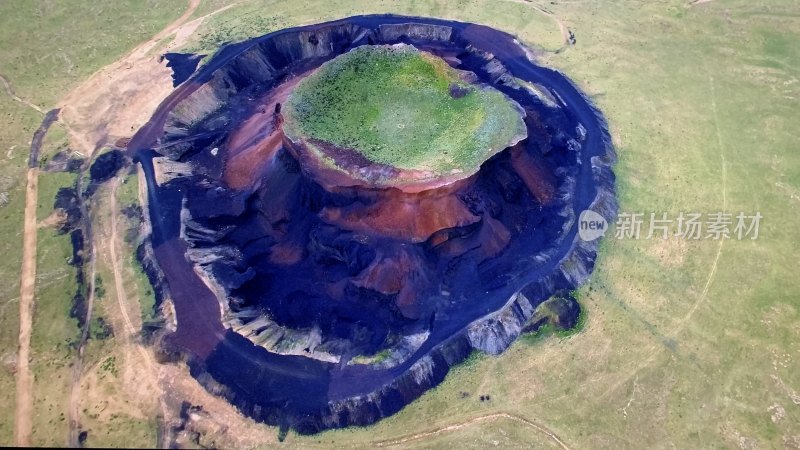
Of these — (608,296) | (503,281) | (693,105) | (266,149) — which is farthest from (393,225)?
(693,105)

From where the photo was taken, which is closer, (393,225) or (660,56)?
(393,225)

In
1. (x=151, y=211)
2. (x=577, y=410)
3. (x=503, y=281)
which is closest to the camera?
(x=577, y=410)

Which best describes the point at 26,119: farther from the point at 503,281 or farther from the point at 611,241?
the point at 611,241

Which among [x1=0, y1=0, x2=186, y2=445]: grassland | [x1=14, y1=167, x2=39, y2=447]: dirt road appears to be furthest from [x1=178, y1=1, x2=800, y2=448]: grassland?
[x1=14, y1=167, x2=39, y2=447]: dirt road

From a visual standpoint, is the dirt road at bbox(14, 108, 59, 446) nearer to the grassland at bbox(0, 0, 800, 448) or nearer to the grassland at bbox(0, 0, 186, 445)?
the grassland at bbox(0, 0, 186, 445)

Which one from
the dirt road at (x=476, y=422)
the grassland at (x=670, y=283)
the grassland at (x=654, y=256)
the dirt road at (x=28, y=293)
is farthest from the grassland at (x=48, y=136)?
the dirt road at (x=476, y=422)

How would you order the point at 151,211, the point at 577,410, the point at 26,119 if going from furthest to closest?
1. the point at 26,119
2. the point at 151,211
3. the point at 577,410

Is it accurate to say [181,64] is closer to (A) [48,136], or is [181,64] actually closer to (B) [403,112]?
(A) [48,136]

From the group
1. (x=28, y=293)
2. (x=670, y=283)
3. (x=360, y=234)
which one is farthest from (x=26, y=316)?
(x=670, y=283)
